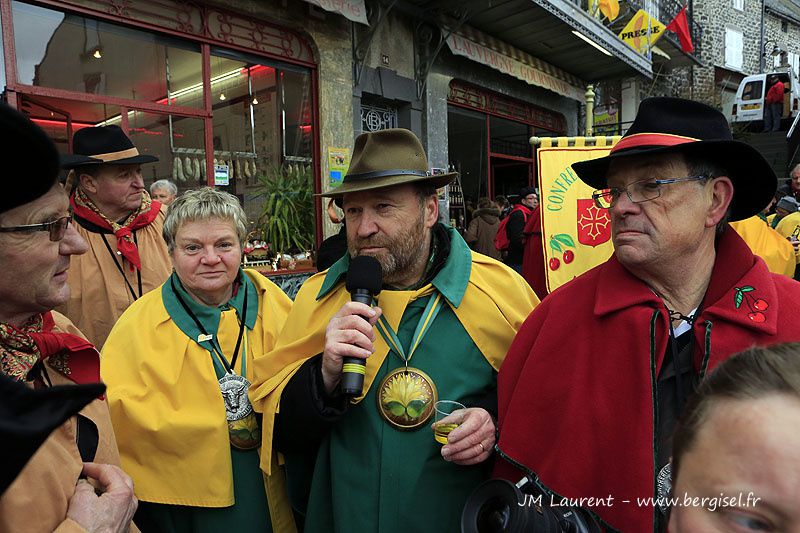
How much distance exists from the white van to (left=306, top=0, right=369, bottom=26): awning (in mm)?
21880

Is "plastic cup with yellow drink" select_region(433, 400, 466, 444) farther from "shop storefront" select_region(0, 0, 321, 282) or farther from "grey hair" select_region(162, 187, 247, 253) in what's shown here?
"shop storefront" select_region(0, 0, 321, 282)

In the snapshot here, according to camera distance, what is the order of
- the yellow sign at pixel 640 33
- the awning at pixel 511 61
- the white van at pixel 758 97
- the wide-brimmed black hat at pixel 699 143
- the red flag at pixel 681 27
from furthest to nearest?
the white van at pixel 758 97
the red flag at pixel 681 27
the yellow sign at pixel 640 33
the awning at pixel 511 61
the wide-brimmed black hat at pixel 699 143

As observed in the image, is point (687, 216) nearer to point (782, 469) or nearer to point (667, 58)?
point (782, 469)

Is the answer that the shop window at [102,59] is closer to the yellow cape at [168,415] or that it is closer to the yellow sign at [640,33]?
the yellow cape at [168,415]

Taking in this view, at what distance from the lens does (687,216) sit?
174cm

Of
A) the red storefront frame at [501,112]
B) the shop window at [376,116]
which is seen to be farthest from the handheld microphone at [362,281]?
the red storefront frame at [501,112]

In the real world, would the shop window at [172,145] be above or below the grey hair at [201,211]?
above

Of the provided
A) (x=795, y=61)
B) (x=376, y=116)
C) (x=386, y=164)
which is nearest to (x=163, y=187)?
(x=376, y=116)

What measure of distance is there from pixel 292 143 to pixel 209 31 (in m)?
1.80

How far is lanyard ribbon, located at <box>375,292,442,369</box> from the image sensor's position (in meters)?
2.03

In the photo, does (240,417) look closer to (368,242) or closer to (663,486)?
(368,242)

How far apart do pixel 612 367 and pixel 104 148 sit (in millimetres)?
3609

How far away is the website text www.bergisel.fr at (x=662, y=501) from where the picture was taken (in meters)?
0.86

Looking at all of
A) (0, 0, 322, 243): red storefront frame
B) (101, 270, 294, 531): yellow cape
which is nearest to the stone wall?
(0, 0, 322, 243): red storefront frame
